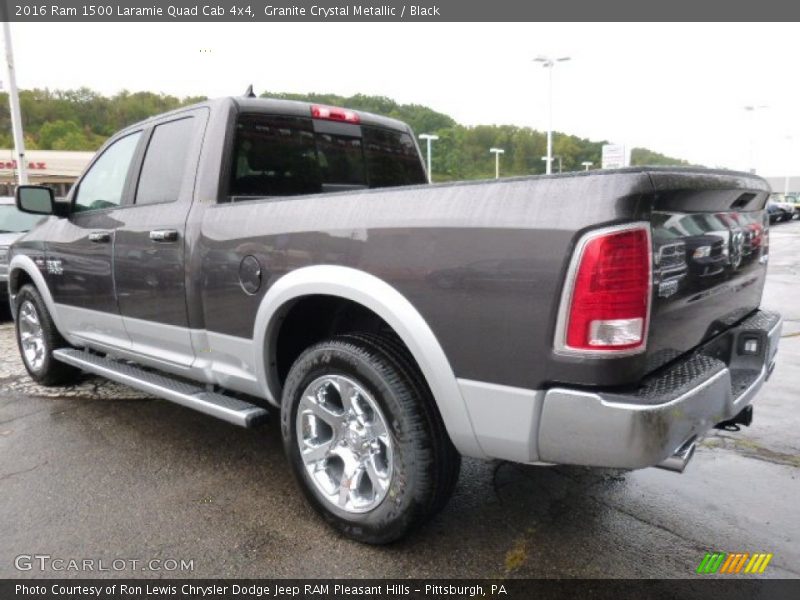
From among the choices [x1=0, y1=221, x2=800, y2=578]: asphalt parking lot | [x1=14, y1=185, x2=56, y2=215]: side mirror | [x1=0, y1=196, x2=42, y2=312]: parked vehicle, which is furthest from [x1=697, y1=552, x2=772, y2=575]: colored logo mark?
[x1=0, y1=196, x2=42, y2=312]: parked vehicle

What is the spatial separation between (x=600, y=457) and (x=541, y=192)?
2.84 ft

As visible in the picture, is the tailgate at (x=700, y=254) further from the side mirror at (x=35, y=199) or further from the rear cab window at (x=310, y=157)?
the side mirror at (x=35, y=199)

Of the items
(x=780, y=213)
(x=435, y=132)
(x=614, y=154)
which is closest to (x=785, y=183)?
(x=780, y=213)

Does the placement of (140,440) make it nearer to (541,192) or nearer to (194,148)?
(194,148)

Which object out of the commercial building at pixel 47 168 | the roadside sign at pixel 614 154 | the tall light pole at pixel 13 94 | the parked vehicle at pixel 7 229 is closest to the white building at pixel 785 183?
the roadside sign at pixel 614 154

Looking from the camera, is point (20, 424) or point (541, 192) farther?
point (20, 424)

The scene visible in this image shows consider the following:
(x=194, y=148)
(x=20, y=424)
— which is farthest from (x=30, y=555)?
(x=194, y=148)

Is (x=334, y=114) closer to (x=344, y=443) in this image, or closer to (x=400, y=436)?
(x=344, y=443)

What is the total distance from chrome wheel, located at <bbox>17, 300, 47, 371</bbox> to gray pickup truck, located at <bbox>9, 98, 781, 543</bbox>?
1299 mm

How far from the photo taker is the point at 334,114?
3.84 metres

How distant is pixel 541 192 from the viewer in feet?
6.41

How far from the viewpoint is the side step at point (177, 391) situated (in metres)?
2.92

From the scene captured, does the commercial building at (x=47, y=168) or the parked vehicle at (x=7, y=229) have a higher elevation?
the commercial building at (x=47, y=168)

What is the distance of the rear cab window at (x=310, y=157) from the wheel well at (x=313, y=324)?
0.82m
